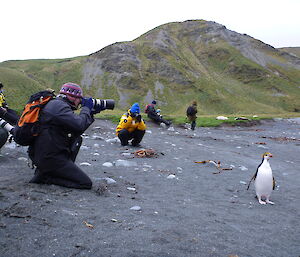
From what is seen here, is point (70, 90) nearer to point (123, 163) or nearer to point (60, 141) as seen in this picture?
point (60, 141)

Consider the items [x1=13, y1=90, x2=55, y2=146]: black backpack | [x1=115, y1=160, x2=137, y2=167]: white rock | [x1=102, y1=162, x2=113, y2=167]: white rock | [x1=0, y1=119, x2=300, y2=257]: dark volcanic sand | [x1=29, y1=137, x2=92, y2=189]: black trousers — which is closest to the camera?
[x1=0, y1=119, x2=300, y2=257]: dark volcanic sand

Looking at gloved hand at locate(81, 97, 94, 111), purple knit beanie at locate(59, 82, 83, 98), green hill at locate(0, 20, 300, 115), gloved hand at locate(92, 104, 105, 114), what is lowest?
gloved hand at locate(92, 104, 105, 114)

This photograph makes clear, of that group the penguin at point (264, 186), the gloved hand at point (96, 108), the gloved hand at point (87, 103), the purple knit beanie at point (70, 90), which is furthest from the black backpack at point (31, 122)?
the penguin at point (264, 186)

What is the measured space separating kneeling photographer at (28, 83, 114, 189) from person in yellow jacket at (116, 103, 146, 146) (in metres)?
5.16

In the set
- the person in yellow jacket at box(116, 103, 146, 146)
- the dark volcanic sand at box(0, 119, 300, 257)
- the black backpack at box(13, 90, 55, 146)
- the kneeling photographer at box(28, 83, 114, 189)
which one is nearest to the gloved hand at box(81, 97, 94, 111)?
the kneeling photographer at box(28, 83, 114, 189)

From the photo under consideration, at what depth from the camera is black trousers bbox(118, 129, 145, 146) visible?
10.3 meters

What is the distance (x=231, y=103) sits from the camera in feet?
201

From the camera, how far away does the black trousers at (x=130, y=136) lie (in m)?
10.3

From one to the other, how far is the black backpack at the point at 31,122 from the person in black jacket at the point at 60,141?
8 cm

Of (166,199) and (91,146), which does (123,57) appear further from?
(166,199)

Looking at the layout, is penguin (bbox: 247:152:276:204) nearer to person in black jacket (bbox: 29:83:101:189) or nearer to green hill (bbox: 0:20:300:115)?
person in black jacket (bbox: 29:83:101:189)

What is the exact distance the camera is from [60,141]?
15.8ft

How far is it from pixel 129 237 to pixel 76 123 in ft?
7.03

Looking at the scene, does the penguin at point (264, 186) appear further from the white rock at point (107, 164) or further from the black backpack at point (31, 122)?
the black backpack at point (31, 122)
